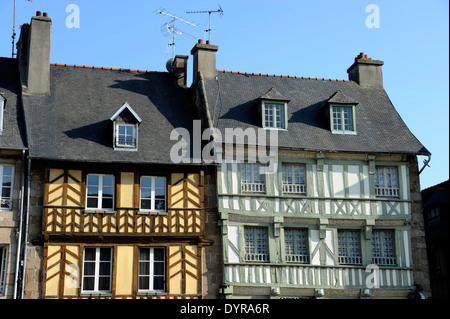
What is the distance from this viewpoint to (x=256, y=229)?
2095 centimetres

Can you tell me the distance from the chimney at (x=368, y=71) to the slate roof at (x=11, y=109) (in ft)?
36.0

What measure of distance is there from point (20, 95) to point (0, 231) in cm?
439

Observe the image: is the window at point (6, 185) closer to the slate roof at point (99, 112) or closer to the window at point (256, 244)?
the slate roof at point (99, 112)

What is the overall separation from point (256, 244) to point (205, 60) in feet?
20.5

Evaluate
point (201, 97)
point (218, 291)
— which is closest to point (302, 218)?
point (218, 291)

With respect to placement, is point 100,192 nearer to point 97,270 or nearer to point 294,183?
point 97,270

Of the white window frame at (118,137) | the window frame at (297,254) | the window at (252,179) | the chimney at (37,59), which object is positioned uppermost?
the chimney at (37,59)

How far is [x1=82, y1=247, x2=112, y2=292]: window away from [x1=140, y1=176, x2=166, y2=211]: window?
62.8 inches

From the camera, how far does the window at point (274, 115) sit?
22.2 m

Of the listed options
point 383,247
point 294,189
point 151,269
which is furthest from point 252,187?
point 383,247

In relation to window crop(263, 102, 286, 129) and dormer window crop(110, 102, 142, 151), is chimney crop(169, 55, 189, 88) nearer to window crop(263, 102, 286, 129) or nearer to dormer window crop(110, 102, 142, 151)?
window crop(263, 102, 286, 129)

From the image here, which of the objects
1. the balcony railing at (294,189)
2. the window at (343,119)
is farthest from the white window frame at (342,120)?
the balcony railing at (294,189)

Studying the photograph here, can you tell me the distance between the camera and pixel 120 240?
19797mm

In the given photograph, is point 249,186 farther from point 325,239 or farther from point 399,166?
point 399,166
